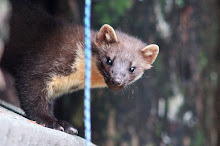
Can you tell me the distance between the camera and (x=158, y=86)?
14.9 feet

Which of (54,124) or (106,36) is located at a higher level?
(106,36)

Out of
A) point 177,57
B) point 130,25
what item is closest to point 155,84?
point 177,57

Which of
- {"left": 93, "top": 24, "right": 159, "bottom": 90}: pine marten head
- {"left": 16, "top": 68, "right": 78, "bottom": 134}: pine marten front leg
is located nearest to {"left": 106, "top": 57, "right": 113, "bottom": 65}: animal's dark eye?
{"left": 93, "top": 24, "right": 159, "bottom": 90}: pine marten head

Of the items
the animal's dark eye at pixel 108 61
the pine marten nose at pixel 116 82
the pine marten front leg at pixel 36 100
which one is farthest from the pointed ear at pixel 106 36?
the pine marten front leg at pixel 36 100

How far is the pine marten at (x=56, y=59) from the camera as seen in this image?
11.0 feet

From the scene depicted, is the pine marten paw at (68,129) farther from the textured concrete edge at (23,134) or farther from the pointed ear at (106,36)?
the pointed ear at (106,36)

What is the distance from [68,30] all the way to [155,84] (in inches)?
52.1

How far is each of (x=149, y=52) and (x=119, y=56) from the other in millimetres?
444

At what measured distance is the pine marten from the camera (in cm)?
336

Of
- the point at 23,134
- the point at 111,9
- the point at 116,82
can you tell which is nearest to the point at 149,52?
the point at 116,82

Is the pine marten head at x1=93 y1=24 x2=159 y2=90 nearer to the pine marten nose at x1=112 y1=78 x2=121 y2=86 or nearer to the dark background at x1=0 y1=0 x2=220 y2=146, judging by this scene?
the pine marten nose at x1=112 y1=78 x2=121 y2=86

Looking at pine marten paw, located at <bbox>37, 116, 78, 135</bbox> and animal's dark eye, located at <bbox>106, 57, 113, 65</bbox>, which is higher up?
animal's dark eye, located at <bbox>106, 57, 113, 65</bbox>

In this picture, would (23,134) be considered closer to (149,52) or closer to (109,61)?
(109,61)

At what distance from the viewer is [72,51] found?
11.8 feet
